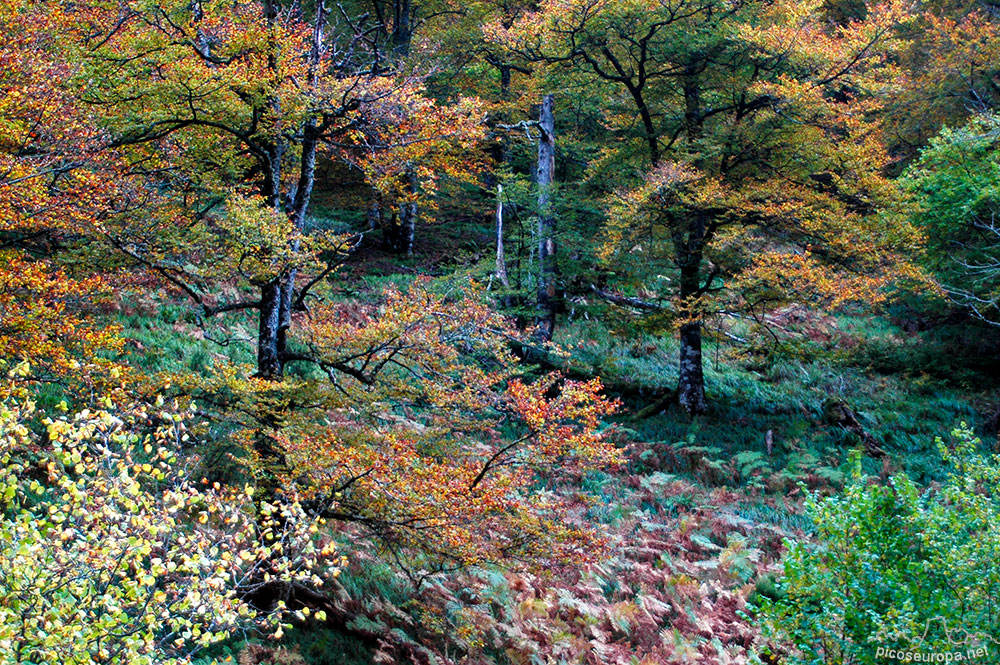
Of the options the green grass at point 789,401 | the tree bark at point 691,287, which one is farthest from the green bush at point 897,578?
the tree bark at point 691,287

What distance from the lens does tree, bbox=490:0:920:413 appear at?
12289 mm

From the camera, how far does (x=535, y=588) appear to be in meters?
8.50

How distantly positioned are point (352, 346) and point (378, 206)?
45.6 ft

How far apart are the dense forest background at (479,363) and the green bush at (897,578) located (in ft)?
0.10

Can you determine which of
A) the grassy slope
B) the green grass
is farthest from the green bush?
the green grass

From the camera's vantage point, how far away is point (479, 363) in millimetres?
8070

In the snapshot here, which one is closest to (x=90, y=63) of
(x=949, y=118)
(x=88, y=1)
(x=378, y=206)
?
(x=88, y=1)

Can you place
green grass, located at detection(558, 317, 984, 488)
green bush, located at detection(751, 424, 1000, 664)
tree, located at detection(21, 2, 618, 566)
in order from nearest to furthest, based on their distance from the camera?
green bush, located at detection(751, 424, 1000, 664), tree, located at detection(21, 2, 618, 566), green grass, located at detection(558, 317, 984, 488)

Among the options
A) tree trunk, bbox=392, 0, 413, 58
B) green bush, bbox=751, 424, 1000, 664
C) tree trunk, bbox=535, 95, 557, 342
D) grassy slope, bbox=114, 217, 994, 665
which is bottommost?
grassy slope, bbox=114, 217, 994, 665

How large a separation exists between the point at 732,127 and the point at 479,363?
7.73m

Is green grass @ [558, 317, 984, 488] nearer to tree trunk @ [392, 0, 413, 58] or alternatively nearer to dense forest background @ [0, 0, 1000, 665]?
dense forest background @ [0, 0, 1000, 665]

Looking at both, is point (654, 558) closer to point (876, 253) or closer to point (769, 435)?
point (769, 435)

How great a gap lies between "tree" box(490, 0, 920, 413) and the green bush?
24.0 ft

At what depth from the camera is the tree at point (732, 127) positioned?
40.3ft
